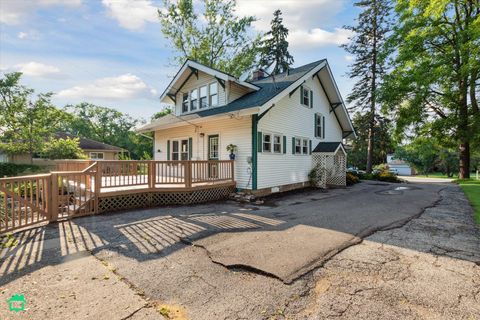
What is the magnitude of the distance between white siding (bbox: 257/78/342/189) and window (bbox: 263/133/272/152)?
8.9 inches

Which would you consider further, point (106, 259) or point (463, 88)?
point (463, 88)

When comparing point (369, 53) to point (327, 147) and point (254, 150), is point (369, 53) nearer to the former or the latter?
point (327, 147)

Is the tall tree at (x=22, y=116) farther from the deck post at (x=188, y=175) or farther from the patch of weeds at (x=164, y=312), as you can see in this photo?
the patch of weeds at (x=164, y=312)

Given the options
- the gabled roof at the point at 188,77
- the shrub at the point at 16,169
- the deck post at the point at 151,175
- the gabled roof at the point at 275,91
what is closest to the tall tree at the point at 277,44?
the gabled roof at the point at 275,91

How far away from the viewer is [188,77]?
44.7 feet

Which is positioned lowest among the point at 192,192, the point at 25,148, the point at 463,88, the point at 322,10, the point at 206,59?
the point at 192,192

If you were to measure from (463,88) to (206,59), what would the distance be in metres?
21.5

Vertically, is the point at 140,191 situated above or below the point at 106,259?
above

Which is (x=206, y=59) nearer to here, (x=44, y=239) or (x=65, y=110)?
(x=65, y=110)

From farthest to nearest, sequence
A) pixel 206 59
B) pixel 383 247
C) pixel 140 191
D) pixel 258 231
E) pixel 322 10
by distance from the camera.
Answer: pixel 206 59
pixel 322 10
pixel 140 191
pixel 258 231
pixel 383 247

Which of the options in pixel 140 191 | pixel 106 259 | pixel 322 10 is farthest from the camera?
pixel 322 10

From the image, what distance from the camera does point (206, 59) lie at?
24250 mm

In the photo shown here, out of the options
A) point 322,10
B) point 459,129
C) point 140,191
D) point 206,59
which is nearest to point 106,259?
point 140,191

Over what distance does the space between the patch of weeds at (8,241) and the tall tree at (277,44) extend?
94.0 ft
